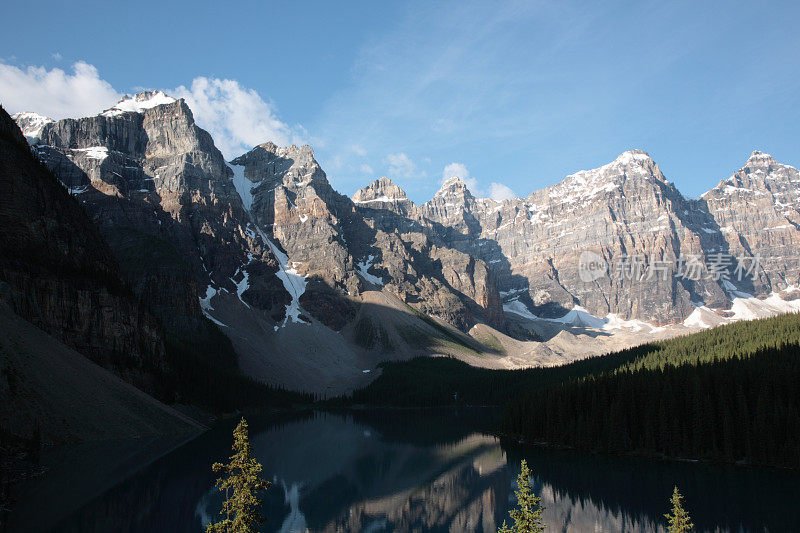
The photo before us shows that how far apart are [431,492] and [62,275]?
77.1 m

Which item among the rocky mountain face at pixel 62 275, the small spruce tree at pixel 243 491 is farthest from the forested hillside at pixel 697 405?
the rocky mountain face at pixel 62 275

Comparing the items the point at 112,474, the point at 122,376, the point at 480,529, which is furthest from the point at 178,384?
the point at 480,529

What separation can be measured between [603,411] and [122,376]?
81.6 meters

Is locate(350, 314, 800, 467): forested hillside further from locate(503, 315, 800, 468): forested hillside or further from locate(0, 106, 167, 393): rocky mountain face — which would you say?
locate(0, 106, 167, 393): rocky mountain face

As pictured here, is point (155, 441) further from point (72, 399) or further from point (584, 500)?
point (584, 500)

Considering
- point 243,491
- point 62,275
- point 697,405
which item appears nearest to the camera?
point 243,491

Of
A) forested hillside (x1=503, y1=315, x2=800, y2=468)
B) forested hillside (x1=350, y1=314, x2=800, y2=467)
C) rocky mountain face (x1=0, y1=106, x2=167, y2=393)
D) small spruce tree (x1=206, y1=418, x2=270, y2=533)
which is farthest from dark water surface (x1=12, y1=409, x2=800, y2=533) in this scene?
rocky mountain face (x1=0, y1=106, x2=167, y2=393)

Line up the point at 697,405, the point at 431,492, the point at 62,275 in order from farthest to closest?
the point at 62,275
the point at 697,405
the point at 431,492

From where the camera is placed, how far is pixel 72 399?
70.6 metres

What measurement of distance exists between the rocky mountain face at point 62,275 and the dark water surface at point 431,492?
3100 cm

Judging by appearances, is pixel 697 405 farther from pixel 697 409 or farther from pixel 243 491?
pixel 243 491

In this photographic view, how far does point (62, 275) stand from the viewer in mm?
98812

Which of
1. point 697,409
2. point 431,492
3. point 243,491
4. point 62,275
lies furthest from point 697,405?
point 62,275

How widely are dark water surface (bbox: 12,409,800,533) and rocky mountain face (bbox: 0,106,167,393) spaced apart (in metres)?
31.0
